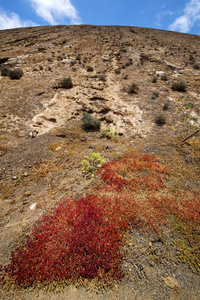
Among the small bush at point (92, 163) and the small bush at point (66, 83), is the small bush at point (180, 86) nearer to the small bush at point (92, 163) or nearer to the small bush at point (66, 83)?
the small bush at point (66, 83)

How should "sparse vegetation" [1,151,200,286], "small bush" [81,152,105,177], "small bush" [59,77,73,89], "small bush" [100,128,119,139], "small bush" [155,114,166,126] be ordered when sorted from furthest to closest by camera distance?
1. "small bush" [59,77,73,89]
2. "small bush" [155,114,166,126]
3. "small bush" [100,128,119,139]
4. "small bush" [81,152,105,177]
5. "sparse vegetation" [1,151,200,286]

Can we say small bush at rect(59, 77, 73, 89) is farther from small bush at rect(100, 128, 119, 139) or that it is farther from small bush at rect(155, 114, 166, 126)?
small bush at rect(155, 114, 166, 126)

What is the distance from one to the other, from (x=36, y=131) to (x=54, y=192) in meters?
4.24

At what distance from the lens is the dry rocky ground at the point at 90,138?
8.05 feet

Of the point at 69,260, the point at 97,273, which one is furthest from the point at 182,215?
the point at 69,260

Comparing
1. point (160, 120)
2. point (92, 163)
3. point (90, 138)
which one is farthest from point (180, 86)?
point (92, 163)

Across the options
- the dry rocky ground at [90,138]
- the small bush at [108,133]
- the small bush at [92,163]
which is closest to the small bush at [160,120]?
the dry rocky ground at [90,138]

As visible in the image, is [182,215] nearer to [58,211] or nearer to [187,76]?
[58,211]

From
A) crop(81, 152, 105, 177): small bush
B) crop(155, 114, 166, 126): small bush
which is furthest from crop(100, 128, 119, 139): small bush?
crop(155, 114, 166, 126): small bush

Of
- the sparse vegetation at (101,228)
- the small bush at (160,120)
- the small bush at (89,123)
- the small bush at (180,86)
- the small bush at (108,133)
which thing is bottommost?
the sparse vegetation at (101,228)

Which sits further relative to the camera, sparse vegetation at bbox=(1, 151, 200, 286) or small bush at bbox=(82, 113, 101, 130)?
small bush at bbox=(82, 113, 101, 130)

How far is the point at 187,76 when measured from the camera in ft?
44.5

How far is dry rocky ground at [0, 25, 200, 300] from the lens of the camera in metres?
2.45

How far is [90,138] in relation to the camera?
23.2ft
